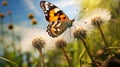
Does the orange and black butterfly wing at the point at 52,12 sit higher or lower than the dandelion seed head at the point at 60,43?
higher

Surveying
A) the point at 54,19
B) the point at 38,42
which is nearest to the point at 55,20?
the point at 54,19

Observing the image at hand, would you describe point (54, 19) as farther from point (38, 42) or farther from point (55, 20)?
point (38, 42)

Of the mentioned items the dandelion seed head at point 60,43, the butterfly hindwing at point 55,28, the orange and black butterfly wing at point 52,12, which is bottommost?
the dandelion seed head at point 60,43

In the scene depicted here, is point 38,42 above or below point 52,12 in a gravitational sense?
below

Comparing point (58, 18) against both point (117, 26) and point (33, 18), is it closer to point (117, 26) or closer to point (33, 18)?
point (117, 26)

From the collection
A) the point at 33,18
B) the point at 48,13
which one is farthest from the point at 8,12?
the point at 48,13
